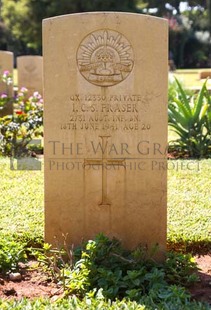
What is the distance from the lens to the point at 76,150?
3678 mm

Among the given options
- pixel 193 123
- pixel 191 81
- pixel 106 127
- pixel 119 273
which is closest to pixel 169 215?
pixel 106 127

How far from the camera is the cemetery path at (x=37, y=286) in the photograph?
128 inches

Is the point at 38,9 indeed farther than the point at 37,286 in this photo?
Yes

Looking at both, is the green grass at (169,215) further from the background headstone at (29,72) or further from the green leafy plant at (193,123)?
the background headstone at (29,72)

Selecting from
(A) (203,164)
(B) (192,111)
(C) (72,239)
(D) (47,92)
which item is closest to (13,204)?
(C) (72,239)

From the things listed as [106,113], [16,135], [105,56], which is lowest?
[16,135]

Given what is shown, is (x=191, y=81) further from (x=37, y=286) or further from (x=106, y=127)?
(x=37, y=286)

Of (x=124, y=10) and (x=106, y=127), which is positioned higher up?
(x=124, y=10)

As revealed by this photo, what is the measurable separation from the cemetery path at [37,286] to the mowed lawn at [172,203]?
0.48 metres

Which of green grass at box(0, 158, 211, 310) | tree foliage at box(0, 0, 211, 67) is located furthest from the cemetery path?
tree foliage at box(0, 0, 211, 67)

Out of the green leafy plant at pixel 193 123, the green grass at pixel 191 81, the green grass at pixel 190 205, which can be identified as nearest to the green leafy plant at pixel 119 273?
the green grass at pixel 190 205

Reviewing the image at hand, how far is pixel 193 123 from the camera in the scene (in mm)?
7496

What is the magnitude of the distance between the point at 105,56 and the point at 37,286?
1.53 m

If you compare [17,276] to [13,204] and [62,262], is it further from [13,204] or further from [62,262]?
[13,204]
